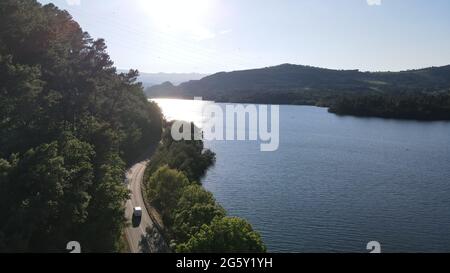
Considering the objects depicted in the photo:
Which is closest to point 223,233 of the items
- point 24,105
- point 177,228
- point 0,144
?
point 177,228

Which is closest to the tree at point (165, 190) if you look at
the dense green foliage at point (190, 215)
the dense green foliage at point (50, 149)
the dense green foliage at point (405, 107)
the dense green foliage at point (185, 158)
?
the dense green foliage at point (190, 215)

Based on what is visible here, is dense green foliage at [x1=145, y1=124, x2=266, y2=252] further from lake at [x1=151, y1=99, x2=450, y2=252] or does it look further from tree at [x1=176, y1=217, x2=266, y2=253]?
lake at [x1=151, y1=99, x2=450, y2=252]

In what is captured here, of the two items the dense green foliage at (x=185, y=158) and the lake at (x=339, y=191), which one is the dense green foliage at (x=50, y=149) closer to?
the dense green foliage at (x=185, y=158)

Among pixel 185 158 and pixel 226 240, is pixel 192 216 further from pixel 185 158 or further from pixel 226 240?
pixel 185 158

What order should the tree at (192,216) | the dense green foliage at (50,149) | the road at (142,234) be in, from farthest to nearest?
the road at (142,234) < the tree at (192,216) < the dense green foliage at (50,149)

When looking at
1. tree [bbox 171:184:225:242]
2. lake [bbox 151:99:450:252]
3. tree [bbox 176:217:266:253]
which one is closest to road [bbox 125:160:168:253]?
tree [bbox 171:184:225:242]
